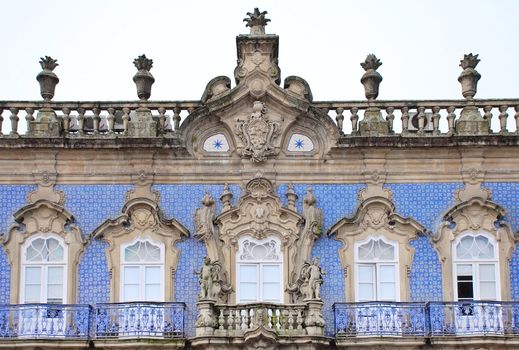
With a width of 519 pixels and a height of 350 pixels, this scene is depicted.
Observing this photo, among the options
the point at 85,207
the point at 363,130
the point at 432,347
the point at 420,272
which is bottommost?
the point at 432,347

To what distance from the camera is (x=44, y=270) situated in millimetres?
22281

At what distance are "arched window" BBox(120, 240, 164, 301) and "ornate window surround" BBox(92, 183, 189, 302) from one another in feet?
0.33

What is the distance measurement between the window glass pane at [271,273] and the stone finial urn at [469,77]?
17.9ft

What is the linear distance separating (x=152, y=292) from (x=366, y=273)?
435 cm

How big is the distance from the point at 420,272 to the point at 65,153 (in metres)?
7.70

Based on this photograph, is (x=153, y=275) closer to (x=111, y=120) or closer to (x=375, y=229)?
(x=111, y=120)

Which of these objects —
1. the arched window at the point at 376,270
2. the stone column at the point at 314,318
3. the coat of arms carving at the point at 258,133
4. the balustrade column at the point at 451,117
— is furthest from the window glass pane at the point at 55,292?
the balustrade column at the point at 451,117

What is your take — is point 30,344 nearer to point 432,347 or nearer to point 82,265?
point 82,265

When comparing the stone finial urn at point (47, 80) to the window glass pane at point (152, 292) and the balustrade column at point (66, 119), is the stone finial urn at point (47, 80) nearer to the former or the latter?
the balustrade column at point (66, 119)

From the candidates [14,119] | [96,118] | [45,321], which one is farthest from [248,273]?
[14,119]

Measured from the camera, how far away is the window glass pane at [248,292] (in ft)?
72.2

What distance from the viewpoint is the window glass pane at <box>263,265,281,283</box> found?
22172mm

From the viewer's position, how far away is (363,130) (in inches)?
901

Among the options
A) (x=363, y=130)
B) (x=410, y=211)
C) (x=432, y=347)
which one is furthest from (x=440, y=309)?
(x=363, y=130)
